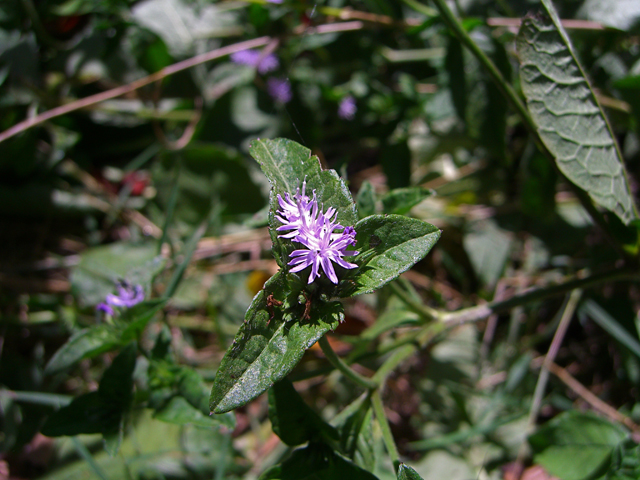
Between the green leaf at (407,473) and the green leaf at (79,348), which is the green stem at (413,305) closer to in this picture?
the green leaf at (407,473)

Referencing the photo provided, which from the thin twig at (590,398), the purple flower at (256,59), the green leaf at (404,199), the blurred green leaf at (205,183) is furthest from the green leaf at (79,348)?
the thin twig at (590,398)

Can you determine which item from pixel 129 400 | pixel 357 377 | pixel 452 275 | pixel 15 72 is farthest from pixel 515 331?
pixel 15 72

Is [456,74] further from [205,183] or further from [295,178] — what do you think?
[205,183]

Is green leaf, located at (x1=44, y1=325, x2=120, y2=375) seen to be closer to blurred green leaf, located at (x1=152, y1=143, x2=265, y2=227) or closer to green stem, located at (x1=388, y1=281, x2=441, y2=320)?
green stem, located at (x1=388, y1=281, x2=441, y2=320)

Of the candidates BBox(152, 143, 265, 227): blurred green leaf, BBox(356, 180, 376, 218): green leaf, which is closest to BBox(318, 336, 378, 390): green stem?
BBox(356, 180, 376, 218): green leaf

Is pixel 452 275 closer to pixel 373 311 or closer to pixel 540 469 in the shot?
pixel 373 311
